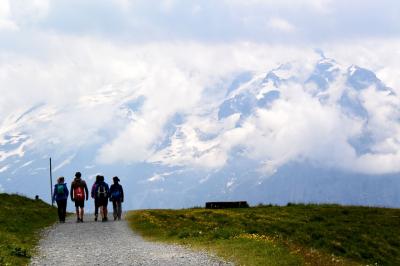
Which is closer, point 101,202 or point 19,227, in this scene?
point 19,227

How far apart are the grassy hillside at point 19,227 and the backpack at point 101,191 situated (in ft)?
12.5

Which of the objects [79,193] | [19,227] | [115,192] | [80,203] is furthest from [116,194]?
[19,227]

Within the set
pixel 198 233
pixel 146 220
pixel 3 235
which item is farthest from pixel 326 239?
pixel 3 235

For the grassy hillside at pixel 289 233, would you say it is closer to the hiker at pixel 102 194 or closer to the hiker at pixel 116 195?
the hiker at pixel 116 195

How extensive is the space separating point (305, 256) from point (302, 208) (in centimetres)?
3997

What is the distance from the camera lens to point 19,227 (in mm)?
40906

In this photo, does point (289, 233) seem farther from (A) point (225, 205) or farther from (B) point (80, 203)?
(A) point (225, 205)

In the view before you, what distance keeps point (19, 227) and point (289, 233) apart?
18.9 meters

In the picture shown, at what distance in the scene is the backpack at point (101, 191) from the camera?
4791cm

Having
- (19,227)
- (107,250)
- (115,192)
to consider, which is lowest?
(107,250)

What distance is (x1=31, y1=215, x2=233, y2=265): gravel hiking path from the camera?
26.4m

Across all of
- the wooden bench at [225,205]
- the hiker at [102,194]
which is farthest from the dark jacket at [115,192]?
the wooden bench at [225,205]

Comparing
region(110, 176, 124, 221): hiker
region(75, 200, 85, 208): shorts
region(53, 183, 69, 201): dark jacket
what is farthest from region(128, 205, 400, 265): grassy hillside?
region(53, 183, 69, 201): dark jacket

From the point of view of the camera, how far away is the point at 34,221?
4722cm
